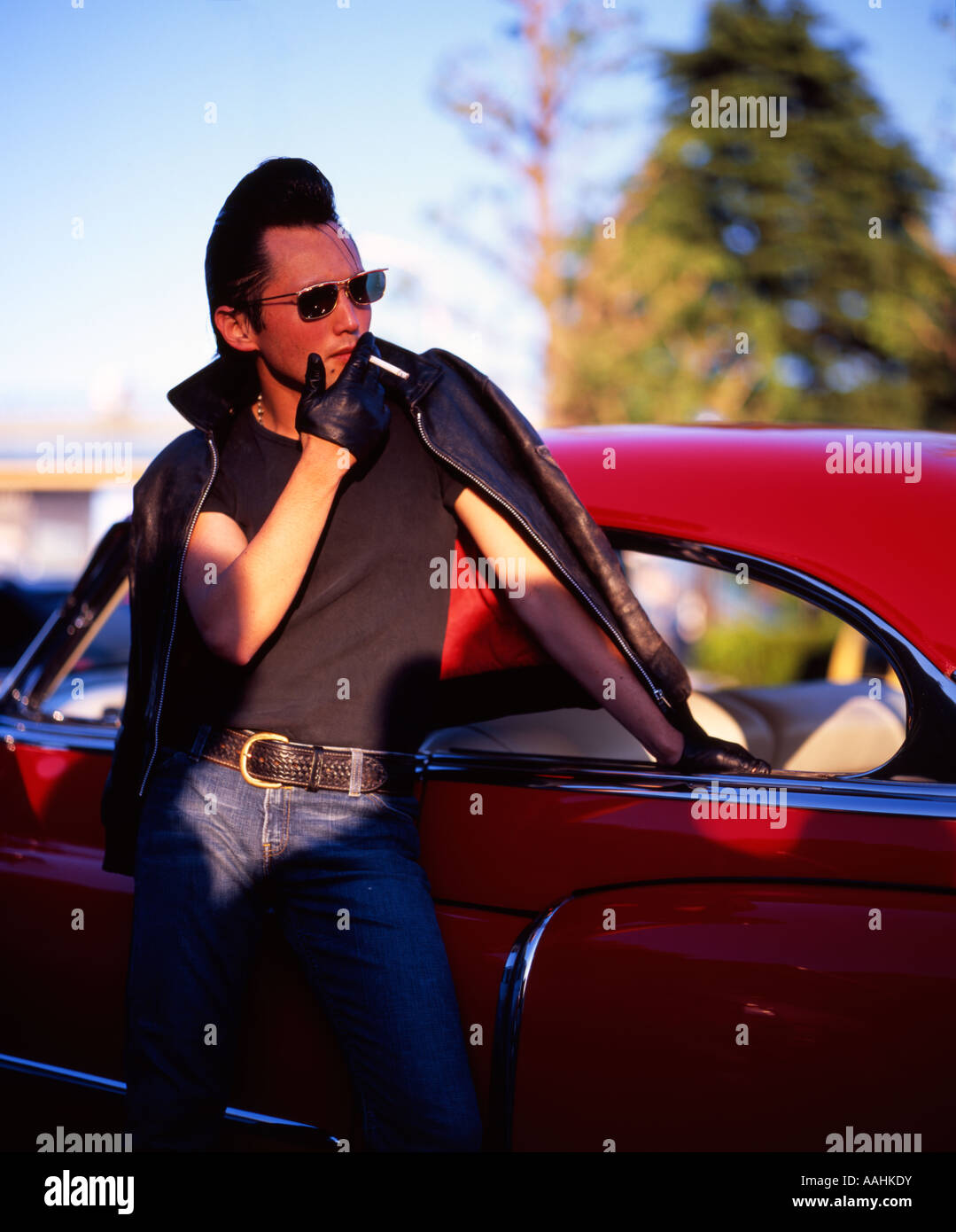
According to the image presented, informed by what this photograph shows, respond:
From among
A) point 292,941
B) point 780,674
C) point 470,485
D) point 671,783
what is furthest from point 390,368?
point 780,674

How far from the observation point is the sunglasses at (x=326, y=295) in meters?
1.91

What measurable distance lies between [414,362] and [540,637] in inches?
21.7

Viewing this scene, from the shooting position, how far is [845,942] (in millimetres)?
1672

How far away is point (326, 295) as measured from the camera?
6.27 ft

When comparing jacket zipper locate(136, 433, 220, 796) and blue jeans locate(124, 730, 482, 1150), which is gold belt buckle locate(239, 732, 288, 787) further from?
jacket zipper locate(136, 433, 220, 796)

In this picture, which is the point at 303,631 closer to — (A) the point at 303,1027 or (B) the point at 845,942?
(A) the point at 303,1027

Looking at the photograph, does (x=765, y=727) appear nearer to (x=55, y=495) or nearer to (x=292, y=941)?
(x=292, y=941)

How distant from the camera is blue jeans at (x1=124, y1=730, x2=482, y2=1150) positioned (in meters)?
1.75

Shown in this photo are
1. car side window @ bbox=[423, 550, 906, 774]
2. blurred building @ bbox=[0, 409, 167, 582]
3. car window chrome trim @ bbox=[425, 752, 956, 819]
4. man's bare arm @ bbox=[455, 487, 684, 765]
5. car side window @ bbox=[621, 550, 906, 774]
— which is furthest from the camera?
blurred building @ bbox=[0, 409, 167, 582]

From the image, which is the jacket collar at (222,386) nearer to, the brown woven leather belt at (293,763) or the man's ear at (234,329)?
the man's ear at (234,329)

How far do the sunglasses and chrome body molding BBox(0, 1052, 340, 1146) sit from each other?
1397 millimetres

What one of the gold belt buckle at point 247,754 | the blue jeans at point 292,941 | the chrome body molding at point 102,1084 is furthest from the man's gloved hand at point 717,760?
the chrome body molding at point 102,1084

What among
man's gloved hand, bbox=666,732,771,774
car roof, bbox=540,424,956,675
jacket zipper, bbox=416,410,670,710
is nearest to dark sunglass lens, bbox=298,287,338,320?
jacket zipper, bbox=416,410,670,710
